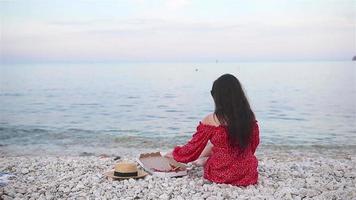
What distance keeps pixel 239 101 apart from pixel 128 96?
2542cm

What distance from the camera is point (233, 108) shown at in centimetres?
522

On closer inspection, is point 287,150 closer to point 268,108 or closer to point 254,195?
point 254,195

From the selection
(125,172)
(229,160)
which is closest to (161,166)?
(125,172)

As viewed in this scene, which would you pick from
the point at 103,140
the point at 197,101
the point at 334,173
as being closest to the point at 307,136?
the point at 103,140

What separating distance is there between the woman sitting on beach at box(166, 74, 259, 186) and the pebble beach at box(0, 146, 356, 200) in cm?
16

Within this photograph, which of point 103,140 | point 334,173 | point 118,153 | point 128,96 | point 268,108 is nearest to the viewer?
point 334,173

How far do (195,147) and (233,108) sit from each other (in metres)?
0.71

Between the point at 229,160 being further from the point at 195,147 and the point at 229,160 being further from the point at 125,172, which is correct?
the point at 125,172

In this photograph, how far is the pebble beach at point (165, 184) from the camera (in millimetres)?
5008

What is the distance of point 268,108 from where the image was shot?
22.1 meters

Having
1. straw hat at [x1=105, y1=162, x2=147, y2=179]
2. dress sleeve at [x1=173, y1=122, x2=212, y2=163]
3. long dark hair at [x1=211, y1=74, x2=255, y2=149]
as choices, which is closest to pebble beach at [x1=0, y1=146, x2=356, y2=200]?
straw hat at [x1=105, y1=162, x2=147, y2=179]

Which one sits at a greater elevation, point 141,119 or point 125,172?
point 125,172

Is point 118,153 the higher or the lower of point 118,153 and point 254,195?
the lower

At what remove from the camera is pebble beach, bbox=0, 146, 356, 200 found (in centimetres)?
501
